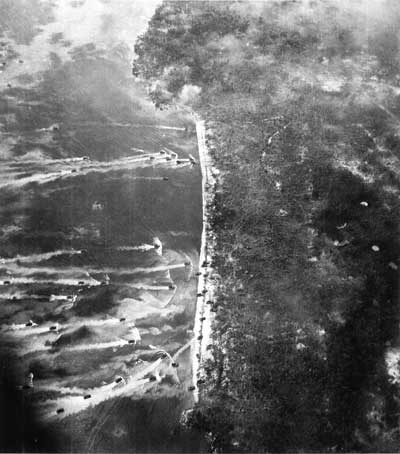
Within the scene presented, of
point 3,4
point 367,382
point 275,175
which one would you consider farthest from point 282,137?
point 3,4

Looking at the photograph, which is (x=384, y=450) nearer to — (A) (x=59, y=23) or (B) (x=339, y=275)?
(B) (x=339, y=275)

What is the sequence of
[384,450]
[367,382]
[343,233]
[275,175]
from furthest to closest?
[275,175] → [343,233] → [367,382] → [384,450]

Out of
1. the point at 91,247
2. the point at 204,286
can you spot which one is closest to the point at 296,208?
the point at 204,286

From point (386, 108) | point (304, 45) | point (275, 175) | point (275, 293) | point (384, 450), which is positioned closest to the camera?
point (384, 450)

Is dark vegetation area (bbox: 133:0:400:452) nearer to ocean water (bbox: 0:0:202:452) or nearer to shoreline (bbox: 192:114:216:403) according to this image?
shoreline (bbox: 192:114:216:403)

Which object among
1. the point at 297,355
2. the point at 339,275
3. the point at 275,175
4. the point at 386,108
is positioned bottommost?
the point at 297,355

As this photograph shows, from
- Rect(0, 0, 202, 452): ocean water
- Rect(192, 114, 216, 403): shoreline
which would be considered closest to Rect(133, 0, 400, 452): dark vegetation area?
Rect(192, 114, 216, 403): shoreline

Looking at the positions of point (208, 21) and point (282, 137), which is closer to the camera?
point (282, 137)

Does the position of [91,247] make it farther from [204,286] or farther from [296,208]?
[296,208]
